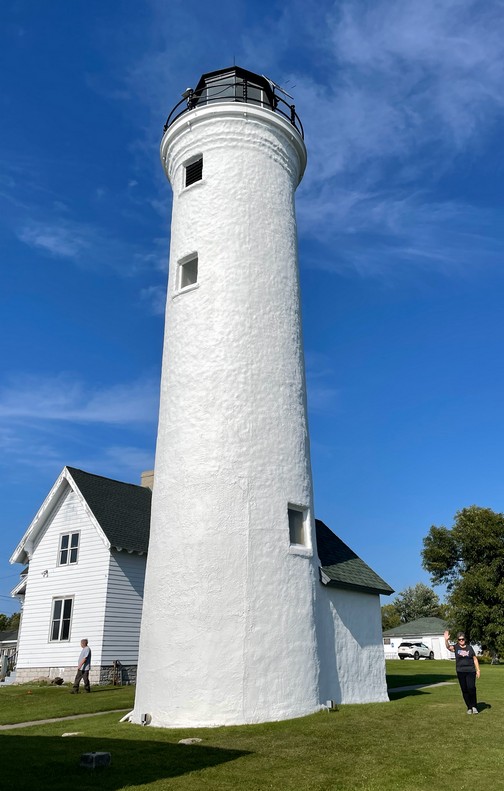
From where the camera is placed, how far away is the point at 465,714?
1211cm

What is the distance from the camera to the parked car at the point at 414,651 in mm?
51719

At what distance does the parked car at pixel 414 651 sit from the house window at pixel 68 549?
37.8 meters

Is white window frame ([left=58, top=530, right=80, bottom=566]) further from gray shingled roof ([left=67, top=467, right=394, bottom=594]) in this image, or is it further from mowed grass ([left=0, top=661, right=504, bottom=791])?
mowed grass ([left=0, top=661, right=504, bottom=791])

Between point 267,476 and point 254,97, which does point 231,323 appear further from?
point 254,97

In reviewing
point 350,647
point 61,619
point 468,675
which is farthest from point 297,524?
point 61,619

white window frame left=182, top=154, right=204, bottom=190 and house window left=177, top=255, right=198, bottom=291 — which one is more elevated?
white window frame left=182, top=154, right=204, bottom=190

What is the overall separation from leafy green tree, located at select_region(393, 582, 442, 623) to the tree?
4843 centimetres

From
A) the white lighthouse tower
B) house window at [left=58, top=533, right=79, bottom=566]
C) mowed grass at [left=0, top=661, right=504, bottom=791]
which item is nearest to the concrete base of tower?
the white lighthouse tower

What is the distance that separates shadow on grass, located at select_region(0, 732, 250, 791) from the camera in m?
7.12

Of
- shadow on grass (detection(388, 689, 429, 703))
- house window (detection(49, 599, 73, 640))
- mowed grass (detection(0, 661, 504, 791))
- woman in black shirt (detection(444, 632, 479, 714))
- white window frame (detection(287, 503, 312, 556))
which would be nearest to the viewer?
mowed grass (detection(0, 661, 504, 791))

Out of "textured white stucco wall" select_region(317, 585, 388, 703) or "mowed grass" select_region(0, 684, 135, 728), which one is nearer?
"textured white stucco wall" select_region(317, 585, 388, 703)

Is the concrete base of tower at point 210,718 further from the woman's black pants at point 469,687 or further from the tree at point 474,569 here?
the tree at point 474,569

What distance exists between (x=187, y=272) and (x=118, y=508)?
13.1 metres

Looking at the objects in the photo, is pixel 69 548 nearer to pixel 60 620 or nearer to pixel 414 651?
pixel 60 620
